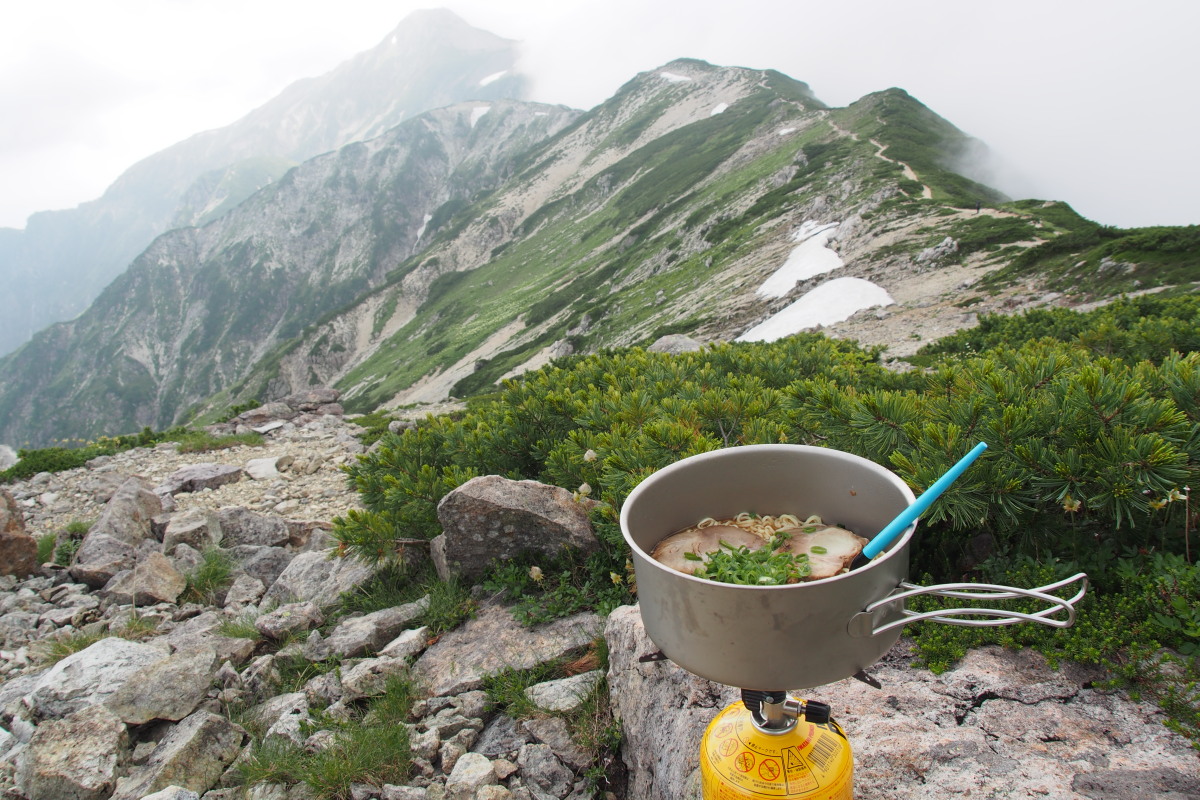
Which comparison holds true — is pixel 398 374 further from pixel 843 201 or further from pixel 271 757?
pixel 271 757

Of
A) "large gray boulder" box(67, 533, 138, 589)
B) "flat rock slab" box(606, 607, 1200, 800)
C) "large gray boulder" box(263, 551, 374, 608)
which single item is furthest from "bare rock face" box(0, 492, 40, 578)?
"flat rock slab" box(606, 607, 1200, 800)

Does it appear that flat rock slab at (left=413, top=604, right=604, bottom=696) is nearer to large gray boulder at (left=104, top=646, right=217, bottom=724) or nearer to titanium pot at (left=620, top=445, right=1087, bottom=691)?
large gray boulder at (left=104, top=646, right=217, bottom=724)

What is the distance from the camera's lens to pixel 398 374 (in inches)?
2896

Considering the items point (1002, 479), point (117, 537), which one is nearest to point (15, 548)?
point (117, 537)

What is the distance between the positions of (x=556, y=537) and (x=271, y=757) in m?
2.26

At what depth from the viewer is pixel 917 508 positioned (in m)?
1.61

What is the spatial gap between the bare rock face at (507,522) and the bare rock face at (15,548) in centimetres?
700

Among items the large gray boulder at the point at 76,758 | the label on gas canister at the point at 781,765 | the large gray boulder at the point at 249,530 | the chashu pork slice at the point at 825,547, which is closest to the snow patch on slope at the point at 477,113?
the large gray boulder at the point at 249,530

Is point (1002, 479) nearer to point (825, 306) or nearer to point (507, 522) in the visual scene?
point (507, 522)

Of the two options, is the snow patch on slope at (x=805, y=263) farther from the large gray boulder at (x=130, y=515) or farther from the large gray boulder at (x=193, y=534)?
the large gray boulder at (x=130, y=515)

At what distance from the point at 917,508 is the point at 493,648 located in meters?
3.36

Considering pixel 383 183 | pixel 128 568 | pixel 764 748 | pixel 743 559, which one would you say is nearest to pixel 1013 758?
pixel 764 748

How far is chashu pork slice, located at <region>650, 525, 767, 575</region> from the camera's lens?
2.09 meters

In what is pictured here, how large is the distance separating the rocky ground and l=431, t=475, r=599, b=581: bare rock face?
0.17ft
